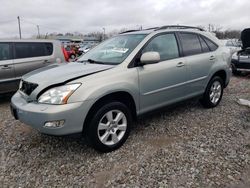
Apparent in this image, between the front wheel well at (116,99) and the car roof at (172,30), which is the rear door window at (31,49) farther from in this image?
the front wheel well at (116,99)

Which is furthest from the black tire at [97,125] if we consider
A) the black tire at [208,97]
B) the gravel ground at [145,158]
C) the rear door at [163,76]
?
the black tire at [208,97]

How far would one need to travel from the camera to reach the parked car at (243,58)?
870 cm

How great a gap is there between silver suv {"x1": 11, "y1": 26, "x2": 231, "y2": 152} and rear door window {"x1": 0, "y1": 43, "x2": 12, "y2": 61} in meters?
2.68

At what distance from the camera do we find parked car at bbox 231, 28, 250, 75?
8.70m

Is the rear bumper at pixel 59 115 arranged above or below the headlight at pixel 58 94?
below

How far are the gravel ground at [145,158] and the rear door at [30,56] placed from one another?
205 centimetres

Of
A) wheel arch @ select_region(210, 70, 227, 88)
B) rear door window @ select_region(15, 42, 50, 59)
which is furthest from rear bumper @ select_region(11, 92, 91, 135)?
rear door window @ select_region(15, 42, 50, 59)

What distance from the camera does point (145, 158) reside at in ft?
10.5

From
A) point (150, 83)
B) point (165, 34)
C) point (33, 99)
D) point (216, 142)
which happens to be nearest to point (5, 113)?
point (33, 99)

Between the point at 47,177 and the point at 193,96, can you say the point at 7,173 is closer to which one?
the point at 47,177

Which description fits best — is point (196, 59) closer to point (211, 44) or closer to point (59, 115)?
point (211, 44)

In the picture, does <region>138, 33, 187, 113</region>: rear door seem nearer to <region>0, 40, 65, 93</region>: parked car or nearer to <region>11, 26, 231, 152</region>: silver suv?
<region>11, 26, 231, 152</region>: silver suv

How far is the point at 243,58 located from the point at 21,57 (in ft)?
24.0

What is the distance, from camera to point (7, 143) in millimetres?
3791
